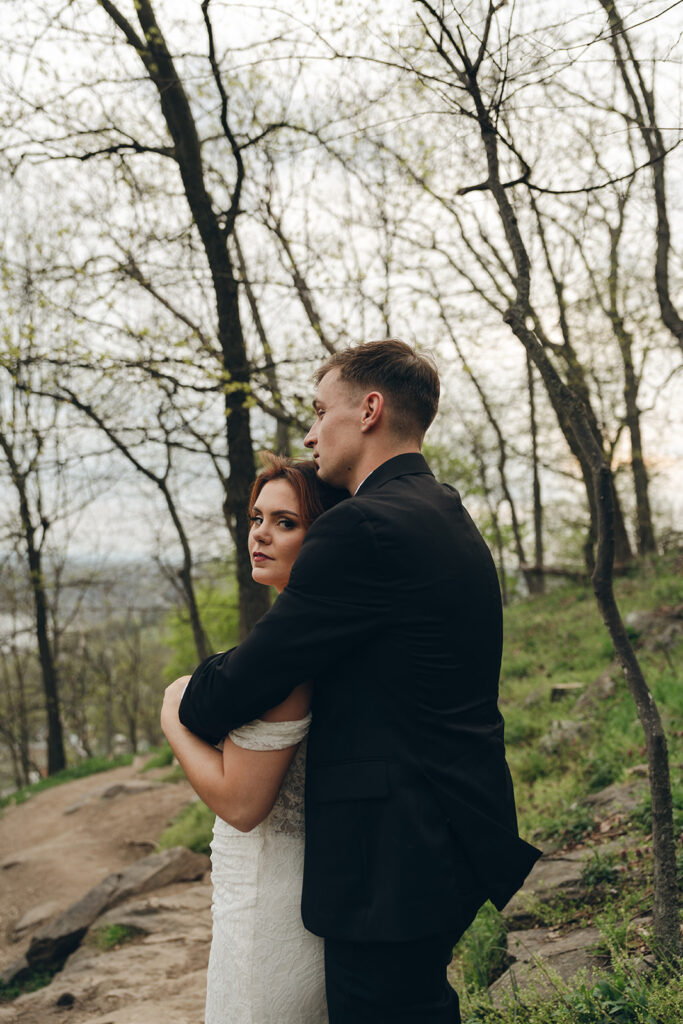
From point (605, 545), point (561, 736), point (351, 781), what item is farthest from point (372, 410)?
point (561, 736)

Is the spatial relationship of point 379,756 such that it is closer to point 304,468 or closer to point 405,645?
point 405,645

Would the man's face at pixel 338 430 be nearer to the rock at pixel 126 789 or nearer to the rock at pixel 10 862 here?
the rock at pixel 10 862

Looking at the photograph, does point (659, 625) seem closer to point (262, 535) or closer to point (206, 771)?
point (262, 535)

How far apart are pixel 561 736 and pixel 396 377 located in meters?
5.76

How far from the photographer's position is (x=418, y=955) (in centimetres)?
159

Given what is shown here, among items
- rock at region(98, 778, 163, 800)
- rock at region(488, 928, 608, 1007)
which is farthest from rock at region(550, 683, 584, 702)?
rock at region(98, 778, 163, 800)

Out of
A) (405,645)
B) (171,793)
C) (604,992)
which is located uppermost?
(405,645)

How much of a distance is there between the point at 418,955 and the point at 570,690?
304 inches

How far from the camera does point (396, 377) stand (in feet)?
6.35

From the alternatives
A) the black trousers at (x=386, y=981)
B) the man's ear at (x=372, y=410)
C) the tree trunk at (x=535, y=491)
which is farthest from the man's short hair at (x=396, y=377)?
the tree trunk at (x=535, y=491)

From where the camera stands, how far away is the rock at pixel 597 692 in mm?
7551

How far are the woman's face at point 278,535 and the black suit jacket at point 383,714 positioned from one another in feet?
1.33

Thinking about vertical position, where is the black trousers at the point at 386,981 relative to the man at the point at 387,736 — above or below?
below

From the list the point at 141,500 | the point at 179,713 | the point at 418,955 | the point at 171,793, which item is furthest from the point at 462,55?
the point at 141,500
